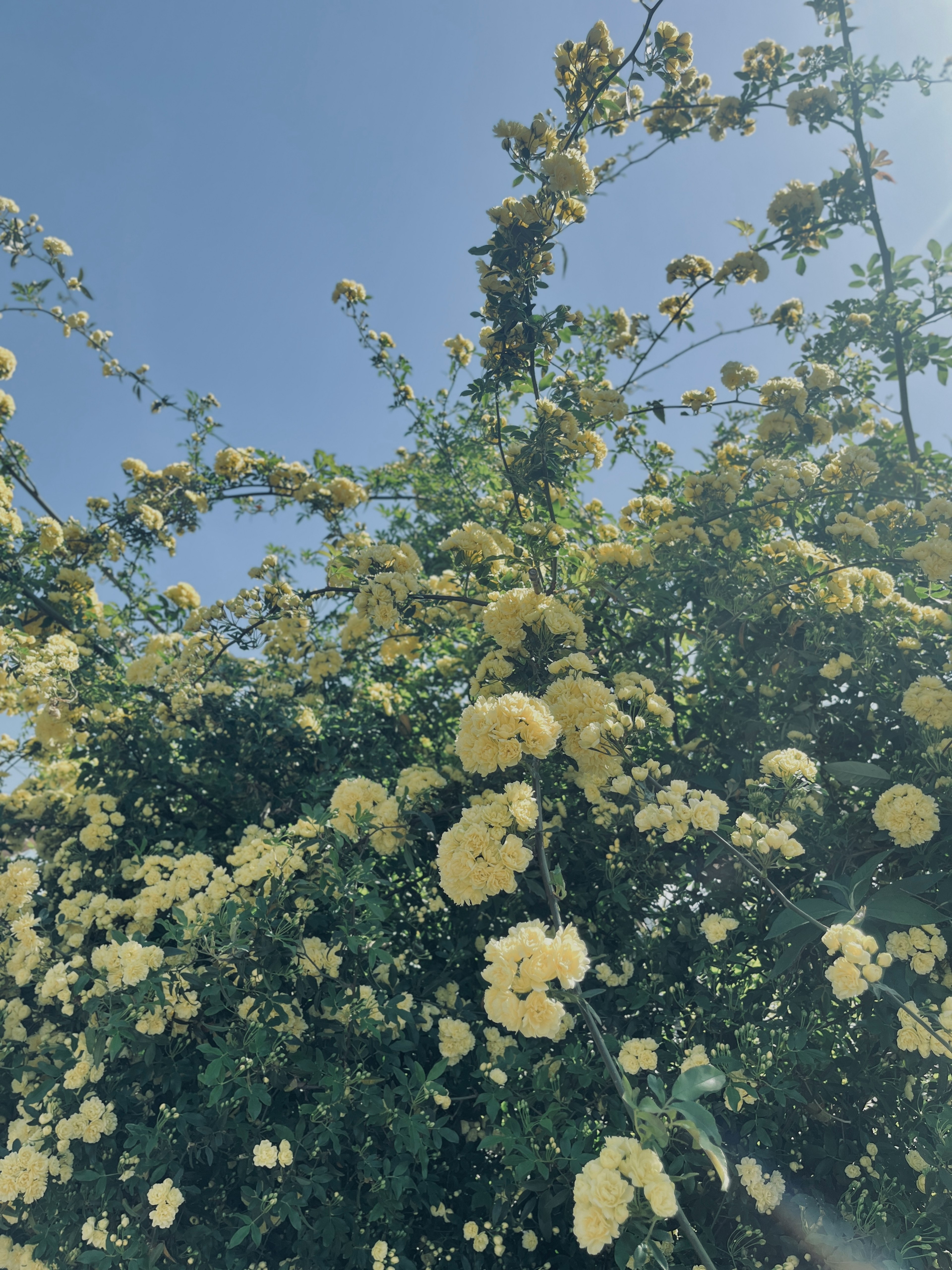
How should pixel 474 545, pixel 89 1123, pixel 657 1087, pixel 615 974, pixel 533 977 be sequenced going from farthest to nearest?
pixel 474 545 < pixel 615 974 < pixel 89 1123 < pixel 533 977 < pixel 657 1087

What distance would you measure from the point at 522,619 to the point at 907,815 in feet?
4.25

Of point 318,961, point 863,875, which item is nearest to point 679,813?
point 863,875

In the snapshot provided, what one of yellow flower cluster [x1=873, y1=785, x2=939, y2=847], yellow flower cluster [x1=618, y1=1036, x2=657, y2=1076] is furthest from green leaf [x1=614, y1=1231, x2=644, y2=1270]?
yellow flower cluster [x1=873, y1=785, x2=939, y2=847]

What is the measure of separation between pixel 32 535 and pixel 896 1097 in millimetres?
4728

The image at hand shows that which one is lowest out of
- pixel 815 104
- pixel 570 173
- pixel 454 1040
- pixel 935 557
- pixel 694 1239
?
pixel 694 1239

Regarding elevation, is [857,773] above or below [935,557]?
below

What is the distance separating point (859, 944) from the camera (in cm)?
134

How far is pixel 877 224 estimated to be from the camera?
356cm

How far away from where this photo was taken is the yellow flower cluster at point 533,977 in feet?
4.23

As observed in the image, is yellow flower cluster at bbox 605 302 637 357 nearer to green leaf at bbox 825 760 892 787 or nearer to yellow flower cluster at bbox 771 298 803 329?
yellow flower cluster at bbox 771 298 803 329

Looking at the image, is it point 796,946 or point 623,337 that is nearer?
point 796,946

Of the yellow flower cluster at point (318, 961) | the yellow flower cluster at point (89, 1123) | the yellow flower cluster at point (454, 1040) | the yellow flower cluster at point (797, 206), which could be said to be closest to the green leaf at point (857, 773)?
the yellow flower cluster at point (454, 1040)

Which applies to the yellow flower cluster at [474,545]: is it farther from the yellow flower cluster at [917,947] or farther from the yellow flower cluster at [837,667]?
the yellow flower cluster at [917,947]

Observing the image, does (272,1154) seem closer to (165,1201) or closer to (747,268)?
(165,1201)
